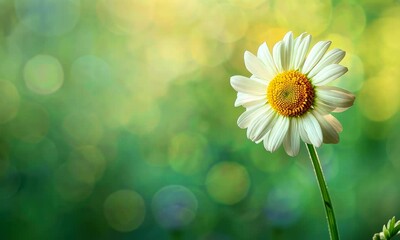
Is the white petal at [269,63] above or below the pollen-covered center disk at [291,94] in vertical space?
above

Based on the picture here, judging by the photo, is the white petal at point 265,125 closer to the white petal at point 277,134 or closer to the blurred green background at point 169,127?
the white petal at point 277,134

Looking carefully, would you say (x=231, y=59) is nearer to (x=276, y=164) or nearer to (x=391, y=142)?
(x=276, y=164)

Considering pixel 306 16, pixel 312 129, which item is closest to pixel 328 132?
pixel 312 129

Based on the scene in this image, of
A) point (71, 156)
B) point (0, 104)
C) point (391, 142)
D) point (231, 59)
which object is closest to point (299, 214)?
point (391, 142)

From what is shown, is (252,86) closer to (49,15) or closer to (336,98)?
(336,98)

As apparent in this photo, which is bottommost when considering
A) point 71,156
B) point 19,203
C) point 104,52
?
point 19,203

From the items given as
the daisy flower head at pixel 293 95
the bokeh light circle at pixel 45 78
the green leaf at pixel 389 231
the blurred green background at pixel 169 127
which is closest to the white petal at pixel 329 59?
the daisy flower head at pixel 293 95

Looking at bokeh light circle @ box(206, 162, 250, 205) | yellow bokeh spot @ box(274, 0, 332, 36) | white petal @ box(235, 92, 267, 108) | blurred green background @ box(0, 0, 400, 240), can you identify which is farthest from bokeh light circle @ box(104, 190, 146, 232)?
white petal @ box(235, 92, 267, 108)
